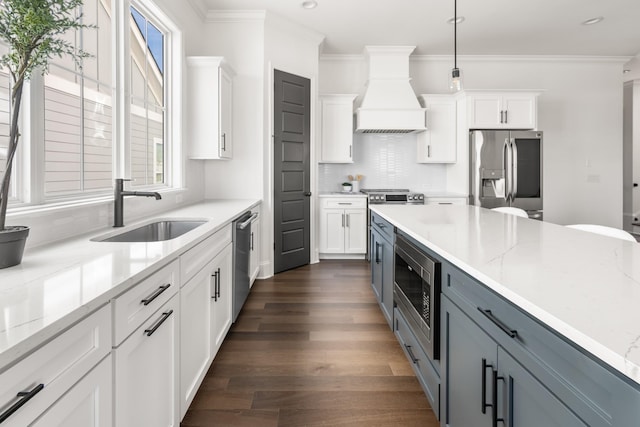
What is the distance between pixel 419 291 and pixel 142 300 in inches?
49.9

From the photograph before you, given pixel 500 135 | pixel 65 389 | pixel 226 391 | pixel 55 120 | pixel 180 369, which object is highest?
pixel 500 135

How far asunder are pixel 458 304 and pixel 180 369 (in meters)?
1.18

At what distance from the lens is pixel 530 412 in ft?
3.02

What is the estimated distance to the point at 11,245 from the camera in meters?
1.17

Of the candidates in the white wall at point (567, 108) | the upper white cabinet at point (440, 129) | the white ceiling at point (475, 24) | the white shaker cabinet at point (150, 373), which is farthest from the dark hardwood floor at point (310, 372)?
the white wall at point (567, 108)

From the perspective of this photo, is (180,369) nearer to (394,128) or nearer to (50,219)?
(50,219)

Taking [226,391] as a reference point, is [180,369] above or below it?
above

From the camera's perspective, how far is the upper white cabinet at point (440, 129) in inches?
213

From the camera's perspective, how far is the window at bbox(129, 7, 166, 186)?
2.94m

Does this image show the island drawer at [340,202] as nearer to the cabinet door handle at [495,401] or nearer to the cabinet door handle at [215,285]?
the cabinet door handle at [215,285]

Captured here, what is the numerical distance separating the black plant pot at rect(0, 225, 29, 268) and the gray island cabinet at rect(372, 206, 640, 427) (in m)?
1.45

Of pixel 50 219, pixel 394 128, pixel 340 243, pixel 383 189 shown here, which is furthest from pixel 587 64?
pixel 50 219

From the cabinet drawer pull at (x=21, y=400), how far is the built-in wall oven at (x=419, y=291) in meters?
1.35

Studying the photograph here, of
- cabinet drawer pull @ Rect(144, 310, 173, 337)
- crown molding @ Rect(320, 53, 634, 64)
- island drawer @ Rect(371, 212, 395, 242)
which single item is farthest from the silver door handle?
cabinet drawer pull @ Rect(144, 310, 173, 337)
